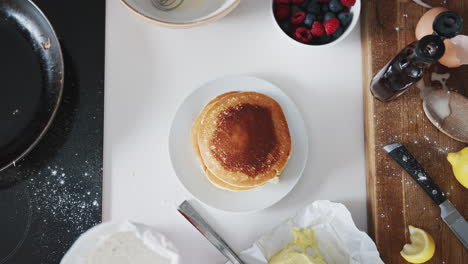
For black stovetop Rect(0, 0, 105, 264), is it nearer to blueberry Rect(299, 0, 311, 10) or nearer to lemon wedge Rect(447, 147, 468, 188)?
blueberry Rect(299, 0, 311, 10)

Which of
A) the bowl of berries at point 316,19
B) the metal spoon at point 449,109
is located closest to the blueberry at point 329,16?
the bowl of berries at point 316,19

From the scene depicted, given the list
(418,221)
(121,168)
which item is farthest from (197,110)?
(418,221)

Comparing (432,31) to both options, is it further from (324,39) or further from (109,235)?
(109,235)

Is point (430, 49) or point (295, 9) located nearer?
point (430, 49)

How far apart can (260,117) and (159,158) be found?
0.73 ft

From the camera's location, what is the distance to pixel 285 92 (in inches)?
40.7

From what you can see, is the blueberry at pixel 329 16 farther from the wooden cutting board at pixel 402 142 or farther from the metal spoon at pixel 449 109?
the metal spoon at pixel 449 109

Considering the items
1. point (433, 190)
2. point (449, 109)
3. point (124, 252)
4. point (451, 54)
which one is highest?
point (451, 54)

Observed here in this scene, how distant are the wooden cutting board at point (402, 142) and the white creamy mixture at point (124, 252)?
0.43 m

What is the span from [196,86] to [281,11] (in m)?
0.22

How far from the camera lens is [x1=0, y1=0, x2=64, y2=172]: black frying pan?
99 centimetres

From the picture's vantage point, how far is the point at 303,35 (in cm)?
99

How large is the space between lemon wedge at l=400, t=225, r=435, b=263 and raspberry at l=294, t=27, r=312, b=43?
0.41 metres

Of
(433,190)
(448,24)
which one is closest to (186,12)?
(448,24)
